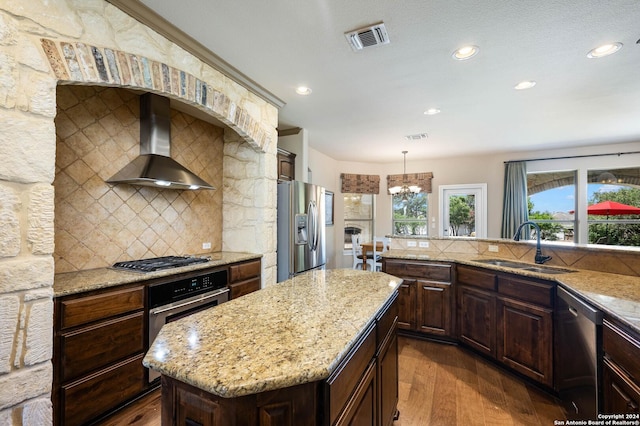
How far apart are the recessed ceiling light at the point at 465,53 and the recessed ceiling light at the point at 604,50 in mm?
906

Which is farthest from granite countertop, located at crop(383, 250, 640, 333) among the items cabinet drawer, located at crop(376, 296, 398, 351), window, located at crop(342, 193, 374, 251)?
window, located at crop(342, 193, 374, 251)

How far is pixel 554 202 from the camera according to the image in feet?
17.7

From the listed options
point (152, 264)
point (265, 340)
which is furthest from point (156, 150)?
point (265, 340)

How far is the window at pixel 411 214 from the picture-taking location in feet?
21.4

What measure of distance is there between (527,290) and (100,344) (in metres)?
3.14

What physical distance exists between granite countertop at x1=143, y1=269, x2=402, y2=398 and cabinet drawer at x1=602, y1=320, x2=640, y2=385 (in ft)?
3.48

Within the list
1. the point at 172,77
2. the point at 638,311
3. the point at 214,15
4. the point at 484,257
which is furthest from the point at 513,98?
the point at 172,77

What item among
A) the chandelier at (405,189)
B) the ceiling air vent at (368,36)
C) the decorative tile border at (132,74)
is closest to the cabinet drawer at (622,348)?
the ceiling air vent at (368,36)

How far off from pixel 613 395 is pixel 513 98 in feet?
9.37

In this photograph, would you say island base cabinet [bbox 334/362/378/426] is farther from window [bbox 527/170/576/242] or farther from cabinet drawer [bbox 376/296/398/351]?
window [bbox 527/170/576/242]

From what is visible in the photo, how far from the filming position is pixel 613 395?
136 centimetres

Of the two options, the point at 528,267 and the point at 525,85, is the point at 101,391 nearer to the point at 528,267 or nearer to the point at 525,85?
the point at 528,267

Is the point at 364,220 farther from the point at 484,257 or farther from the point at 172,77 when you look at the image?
the point at 172,77

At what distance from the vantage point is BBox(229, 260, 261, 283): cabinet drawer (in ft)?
9.28
